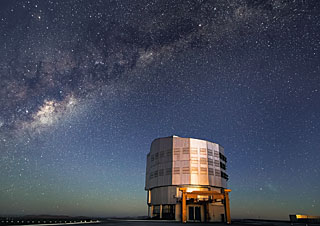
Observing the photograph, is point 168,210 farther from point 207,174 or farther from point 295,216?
point 295,216

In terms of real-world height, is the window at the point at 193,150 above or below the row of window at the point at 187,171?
above

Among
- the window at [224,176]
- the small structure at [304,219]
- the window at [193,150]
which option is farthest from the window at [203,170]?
the small structure at [304,219]

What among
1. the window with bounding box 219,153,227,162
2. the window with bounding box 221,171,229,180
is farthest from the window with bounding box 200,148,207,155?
the window with bounding box 221,171,229,180

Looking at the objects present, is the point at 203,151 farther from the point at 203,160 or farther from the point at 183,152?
the point at 183,152

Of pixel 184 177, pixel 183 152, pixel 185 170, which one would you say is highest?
pixel 183 152

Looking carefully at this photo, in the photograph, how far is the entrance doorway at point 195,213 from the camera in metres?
39.7

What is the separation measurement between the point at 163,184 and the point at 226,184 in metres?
13.7

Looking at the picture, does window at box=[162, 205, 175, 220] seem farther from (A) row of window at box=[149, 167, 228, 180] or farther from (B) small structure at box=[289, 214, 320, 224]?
(B) small structure at box=[289, 214, 320, 224]

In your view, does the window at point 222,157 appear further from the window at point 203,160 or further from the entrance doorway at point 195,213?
the entrance doorway at point 195,213

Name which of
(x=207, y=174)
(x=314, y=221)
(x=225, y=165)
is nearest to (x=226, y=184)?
(x=225, y=165)

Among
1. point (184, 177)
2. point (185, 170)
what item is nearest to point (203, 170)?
point (185, 170)

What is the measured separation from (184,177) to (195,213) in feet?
20.8

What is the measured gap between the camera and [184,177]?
40.9 meters

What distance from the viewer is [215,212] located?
133ft
